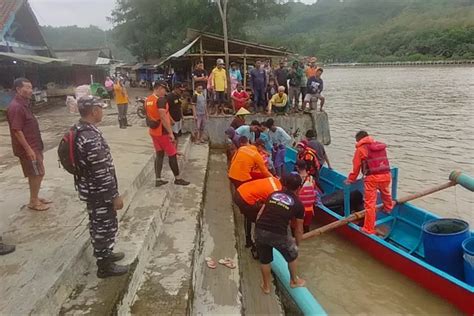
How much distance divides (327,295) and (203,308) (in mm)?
1995

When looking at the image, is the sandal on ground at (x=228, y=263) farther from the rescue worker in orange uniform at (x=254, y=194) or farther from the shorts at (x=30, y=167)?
the shorts at (x=30, y=167)

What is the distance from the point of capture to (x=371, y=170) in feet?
19.4

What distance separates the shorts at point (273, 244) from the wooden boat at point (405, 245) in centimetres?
195

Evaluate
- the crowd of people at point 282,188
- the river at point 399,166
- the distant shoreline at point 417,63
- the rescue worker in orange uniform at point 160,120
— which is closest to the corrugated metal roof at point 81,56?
the river at point 399,166

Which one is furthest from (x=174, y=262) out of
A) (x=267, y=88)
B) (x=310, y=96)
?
(x=310, y=96)

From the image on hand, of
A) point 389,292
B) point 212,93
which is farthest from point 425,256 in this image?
point 212,93

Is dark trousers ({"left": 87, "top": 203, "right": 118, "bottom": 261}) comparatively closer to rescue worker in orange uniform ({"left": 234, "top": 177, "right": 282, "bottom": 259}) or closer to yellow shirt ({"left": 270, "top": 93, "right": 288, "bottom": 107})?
rescue worker in orange uniform ({"left": 234, "top": 177, "right": 282, "bottom": 259})

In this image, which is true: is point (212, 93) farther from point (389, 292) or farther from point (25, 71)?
point (25, 71)

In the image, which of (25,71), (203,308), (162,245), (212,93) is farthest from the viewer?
(25,71)

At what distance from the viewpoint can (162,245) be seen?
4.59 meters

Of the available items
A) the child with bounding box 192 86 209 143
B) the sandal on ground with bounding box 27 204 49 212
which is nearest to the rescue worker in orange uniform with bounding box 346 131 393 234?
the sandal on ground with bounding box 27 204 49 212

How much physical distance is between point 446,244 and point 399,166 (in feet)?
24.1

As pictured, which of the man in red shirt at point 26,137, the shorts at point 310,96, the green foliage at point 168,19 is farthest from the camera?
the green foliage at point 168,19

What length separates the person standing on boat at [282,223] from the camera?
13.3 ft
